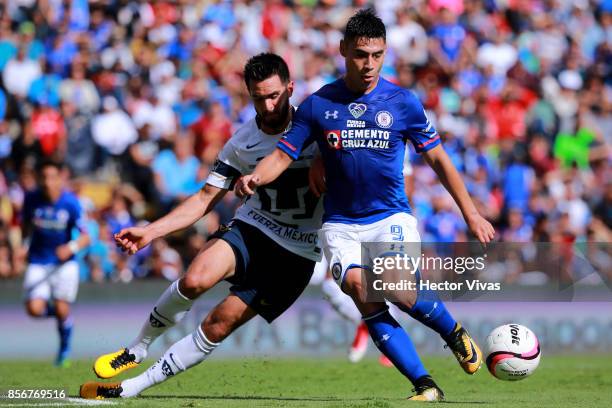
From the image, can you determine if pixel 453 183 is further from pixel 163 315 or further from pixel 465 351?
pixel 163 315

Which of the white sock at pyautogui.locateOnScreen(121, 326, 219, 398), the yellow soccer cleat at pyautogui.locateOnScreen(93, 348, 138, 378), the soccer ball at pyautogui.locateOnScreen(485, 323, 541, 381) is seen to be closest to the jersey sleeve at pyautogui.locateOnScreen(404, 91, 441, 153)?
the soccer ball at pyautogui.locateOnScreen(485, 323, 541, 381)

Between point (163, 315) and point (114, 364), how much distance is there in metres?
0.57

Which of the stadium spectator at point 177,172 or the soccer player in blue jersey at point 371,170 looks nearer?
the soccer player in blue jersey at point 371,170

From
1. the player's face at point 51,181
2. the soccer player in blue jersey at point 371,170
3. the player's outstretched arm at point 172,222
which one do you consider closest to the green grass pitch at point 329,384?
the soccer player in blue jersey at point 371,170

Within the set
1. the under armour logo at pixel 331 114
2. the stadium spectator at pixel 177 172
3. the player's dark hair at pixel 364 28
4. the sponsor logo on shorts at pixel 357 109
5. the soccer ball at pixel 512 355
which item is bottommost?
the soccer ball at pixel 512 355

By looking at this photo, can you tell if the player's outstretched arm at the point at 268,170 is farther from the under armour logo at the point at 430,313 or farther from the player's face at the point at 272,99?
the under armour logo at the point at 430,313

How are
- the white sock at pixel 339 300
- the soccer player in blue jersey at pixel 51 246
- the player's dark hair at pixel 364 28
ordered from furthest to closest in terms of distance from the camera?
the soccer player in blue jersey at pixel 51 246 < the white sock at pixel 339 300 < the player's dark hair at pixel 364 28

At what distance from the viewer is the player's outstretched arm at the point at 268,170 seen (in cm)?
830

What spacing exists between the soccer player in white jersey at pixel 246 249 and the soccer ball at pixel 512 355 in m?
1.72

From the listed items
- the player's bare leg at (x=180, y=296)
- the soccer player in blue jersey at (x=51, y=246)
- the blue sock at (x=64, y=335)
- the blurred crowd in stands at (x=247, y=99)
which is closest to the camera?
the player's bare leg at (x=180, y=296)

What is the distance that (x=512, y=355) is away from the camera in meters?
8.66

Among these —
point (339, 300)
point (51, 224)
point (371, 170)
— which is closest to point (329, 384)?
point (339, 300)

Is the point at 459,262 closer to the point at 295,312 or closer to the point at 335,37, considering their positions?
the point at 295,312

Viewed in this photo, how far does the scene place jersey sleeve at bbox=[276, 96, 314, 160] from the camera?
8.67m
